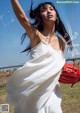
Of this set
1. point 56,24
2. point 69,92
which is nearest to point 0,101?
point 69,92

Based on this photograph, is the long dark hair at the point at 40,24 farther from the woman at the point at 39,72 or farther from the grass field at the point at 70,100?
the grass field at the point at 70,100

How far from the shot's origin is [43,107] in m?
2.71

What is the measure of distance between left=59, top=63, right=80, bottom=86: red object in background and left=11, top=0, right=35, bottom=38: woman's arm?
→ 1.09 feet

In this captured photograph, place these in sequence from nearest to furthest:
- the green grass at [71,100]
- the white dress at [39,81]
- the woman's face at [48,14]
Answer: the white dress at [39,81]
the woman's face at [48,14]
the green grass at [71,100]

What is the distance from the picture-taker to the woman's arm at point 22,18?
8.73ft

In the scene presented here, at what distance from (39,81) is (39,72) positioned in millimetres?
56

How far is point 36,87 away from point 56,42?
350mm

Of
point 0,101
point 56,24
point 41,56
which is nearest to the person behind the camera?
point 41,56

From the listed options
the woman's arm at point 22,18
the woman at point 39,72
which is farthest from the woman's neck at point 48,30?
the woman's arm at point 22,18

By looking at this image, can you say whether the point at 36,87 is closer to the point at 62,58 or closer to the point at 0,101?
the point at 62,58

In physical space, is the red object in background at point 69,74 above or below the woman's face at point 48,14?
below

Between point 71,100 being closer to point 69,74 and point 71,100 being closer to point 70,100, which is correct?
point 70,100

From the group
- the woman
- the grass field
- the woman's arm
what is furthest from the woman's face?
the grass field

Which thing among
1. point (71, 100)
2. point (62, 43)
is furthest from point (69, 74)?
point (71, 100)
